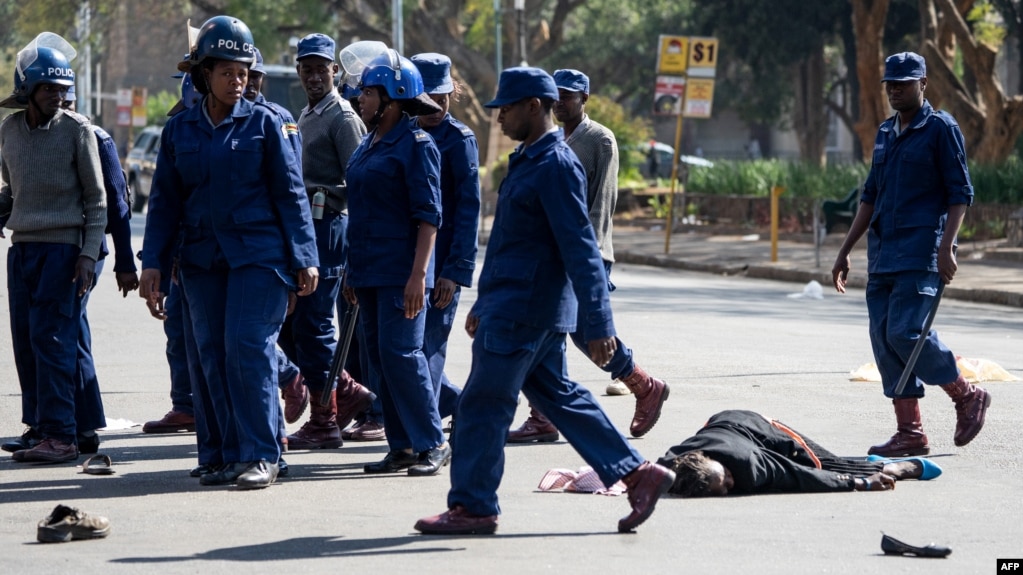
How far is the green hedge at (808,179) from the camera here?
2448 centimetres

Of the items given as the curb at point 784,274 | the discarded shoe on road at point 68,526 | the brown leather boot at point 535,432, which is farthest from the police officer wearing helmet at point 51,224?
the curb at point 784,274

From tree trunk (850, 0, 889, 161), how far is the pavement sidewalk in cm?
258

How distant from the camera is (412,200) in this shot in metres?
6.96

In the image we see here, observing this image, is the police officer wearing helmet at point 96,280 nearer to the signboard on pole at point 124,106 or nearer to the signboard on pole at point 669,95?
the signboard on pole at point 669,95

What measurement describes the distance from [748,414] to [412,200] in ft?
5.62

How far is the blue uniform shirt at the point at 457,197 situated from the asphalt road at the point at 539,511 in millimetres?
958

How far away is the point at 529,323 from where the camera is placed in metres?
5.73

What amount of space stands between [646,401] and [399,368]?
5.56ft

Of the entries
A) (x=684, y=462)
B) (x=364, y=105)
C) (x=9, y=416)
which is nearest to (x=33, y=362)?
(x=9, y=416)

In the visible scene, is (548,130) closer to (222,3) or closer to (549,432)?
(549,432)

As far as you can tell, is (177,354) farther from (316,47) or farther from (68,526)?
(68,526)

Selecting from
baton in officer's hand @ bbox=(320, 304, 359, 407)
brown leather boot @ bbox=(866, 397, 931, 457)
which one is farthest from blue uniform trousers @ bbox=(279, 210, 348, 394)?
brown leather boot @ bbox=(866, 397, 931, 457)

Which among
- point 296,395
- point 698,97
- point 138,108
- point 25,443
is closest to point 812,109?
point 698,97

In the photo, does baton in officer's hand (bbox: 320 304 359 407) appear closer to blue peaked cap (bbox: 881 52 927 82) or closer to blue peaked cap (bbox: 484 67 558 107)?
blue peaked cap (bbox: 484 67 558 107)
